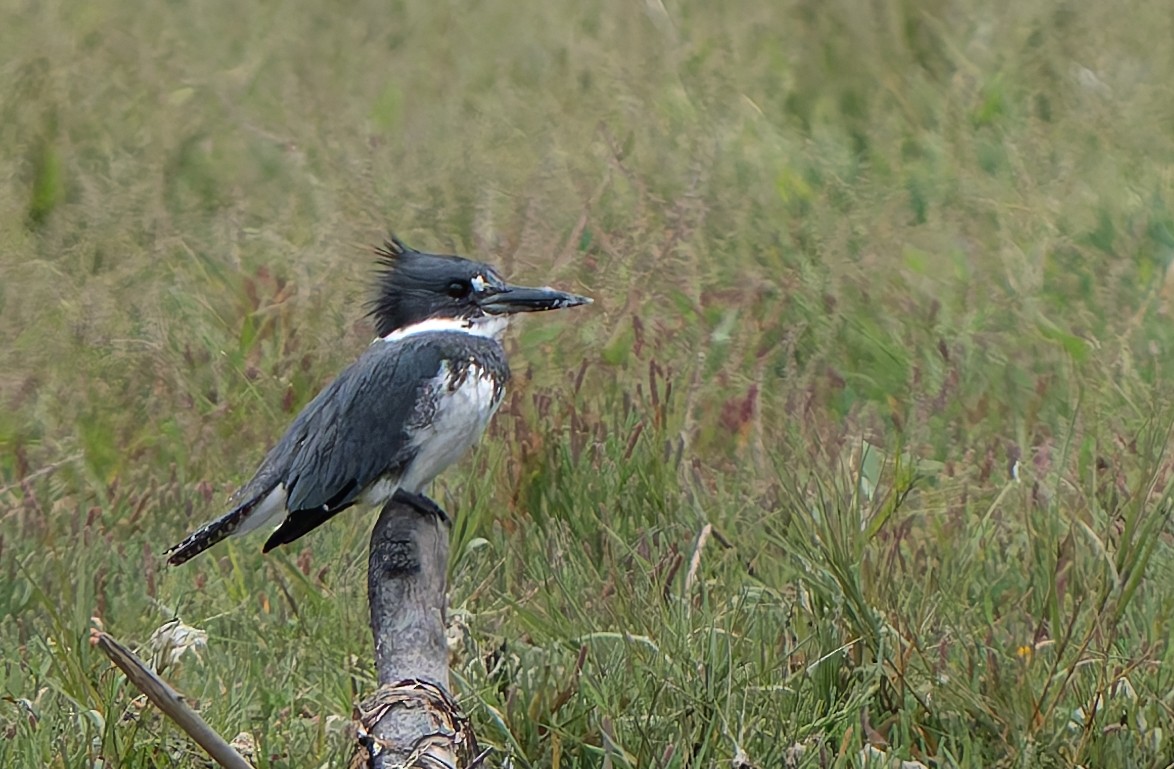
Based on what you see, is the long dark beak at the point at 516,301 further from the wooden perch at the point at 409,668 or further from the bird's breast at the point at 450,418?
the wooden perch at the point at 409,668

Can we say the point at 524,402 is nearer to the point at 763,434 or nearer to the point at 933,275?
the point at 763,434

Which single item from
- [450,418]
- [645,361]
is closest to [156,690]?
[450,418]

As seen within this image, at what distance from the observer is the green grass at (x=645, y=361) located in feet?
10.5

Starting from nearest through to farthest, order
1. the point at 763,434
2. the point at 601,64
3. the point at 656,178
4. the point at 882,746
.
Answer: the point at 882,746
the point at 763,434
the point at 656,178
the point at 601,64

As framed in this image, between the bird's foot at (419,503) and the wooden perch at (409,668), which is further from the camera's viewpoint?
the bird's foot at (419,503)

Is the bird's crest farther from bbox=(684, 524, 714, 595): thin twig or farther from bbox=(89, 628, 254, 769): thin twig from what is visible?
bbox=(89, 628, 254, 769): thin twig

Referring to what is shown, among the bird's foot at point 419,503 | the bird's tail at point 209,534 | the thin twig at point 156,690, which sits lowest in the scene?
the bird's foot at point 419,503

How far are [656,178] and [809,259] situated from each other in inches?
33.1

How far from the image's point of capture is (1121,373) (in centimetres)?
488

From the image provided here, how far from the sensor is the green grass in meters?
3.20

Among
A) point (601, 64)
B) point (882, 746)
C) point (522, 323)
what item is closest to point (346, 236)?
point (522, 323)

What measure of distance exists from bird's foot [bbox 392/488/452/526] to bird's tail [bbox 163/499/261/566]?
0.28 metres

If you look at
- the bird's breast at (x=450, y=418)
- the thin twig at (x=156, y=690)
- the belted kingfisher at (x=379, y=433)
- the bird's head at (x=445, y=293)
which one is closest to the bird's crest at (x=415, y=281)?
the bird's head at (x=445, y=293)

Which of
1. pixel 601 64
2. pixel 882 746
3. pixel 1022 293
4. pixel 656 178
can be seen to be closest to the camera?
pixel 882 746
